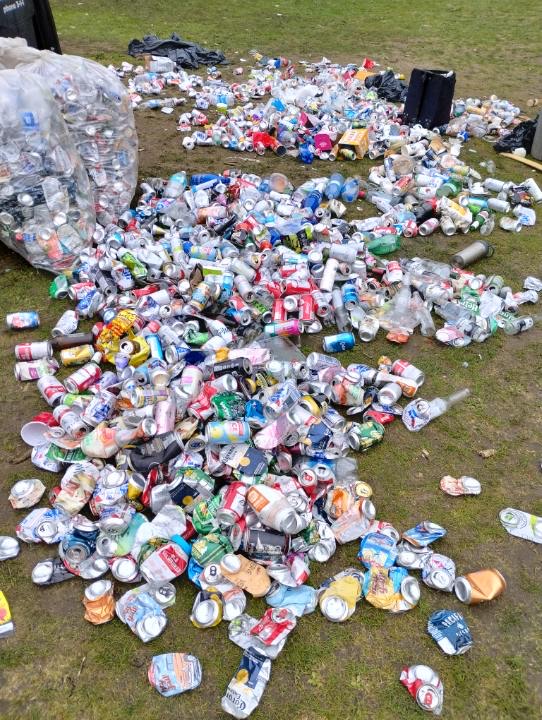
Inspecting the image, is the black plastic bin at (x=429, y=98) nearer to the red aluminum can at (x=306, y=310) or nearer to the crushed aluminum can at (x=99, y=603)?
the red aluminum can at (x=306, y=310)

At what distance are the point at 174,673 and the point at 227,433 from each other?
1076 mm

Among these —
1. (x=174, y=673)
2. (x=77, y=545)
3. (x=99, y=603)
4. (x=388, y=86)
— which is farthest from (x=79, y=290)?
(x=388, y=86)

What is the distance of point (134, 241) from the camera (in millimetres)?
4320

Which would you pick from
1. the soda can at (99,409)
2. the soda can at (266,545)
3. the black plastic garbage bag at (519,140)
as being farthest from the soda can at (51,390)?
the black plastic garbage bag at (519,140)

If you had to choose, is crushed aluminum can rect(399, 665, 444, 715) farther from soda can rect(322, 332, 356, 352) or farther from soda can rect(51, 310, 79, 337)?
soda can rect(51, 310, 79, 337)

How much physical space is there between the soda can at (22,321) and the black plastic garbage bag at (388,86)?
6.67m

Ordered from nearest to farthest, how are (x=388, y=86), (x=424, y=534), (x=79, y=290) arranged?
(x=424, y=534) → (x=79, y=290) → (x=388, y=86)

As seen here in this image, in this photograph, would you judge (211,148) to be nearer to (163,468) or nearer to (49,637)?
(163,468)

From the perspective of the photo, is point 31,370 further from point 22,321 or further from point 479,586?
point 479,586

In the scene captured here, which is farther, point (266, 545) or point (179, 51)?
point (179, 51)

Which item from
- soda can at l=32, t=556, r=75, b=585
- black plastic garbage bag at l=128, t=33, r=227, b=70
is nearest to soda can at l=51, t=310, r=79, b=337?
soda can at l=32, t=556, r=75, b=585

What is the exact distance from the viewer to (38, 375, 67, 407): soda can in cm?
316

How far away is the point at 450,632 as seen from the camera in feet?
7.44

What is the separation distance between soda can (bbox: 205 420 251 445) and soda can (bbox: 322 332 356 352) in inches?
45.9
